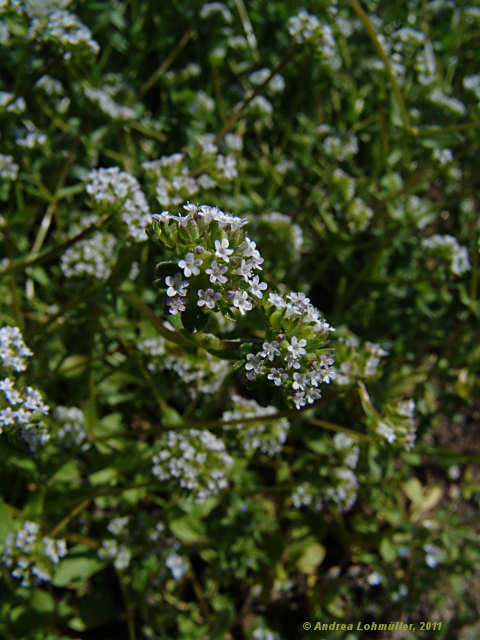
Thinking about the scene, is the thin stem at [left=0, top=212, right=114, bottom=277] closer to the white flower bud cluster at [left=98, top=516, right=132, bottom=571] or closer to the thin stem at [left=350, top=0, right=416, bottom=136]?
the white flower bud cluster at [left=98, top=516, right=132, bottom=571]

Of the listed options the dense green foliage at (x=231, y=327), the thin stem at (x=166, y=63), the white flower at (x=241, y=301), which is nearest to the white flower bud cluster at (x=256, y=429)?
the dense green foliage at (x=231, y=327)

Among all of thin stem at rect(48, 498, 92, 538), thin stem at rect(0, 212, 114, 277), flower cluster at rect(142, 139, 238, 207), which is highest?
flower cluster at rect(142, 139, 238, 207)

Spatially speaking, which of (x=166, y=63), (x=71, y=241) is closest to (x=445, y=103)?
(x=166, y=63)

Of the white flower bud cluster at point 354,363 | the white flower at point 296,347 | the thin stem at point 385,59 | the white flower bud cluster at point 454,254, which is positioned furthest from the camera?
the white flower bud cluster at point 454,254

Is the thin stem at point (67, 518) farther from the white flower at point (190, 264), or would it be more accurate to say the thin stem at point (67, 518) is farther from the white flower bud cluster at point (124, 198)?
the white flower at point (190, 264)

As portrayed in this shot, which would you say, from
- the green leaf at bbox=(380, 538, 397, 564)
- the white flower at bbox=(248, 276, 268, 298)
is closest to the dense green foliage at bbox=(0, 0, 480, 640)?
the white flower at bbox=(248, 276, 268, 298)

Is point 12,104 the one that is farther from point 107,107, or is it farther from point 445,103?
point 445,103

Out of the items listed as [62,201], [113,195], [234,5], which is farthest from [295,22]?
[62,201]
